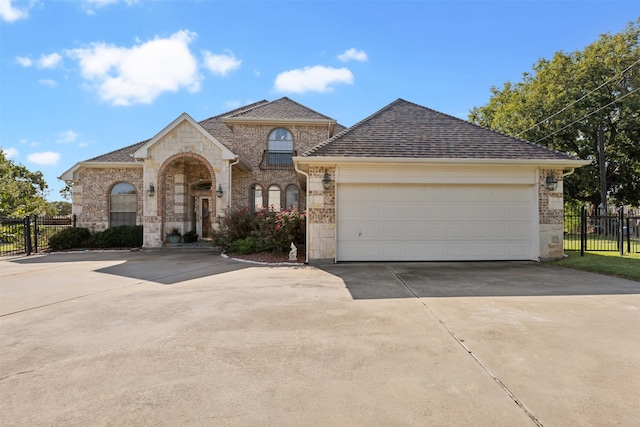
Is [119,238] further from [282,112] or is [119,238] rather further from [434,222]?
[434,222]

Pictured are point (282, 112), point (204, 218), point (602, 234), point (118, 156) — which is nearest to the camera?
point (602, 234)

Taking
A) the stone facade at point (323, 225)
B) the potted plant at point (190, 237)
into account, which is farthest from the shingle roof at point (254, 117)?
the stone facade at point (323, 225)

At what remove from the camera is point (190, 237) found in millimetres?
15852

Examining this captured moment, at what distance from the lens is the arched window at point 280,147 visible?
1741 centimetres

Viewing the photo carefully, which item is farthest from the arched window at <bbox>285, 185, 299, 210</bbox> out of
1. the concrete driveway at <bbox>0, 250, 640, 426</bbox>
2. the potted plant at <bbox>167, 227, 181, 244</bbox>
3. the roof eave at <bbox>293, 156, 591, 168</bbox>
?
the concrete driveway at <bbox>0, 250, 640, 426</bbox>

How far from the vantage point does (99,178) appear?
1664cm

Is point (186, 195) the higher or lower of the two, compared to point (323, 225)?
higher

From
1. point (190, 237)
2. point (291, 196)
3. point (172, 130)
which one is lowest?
point (190, 237)

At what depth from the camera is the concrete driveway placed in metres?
2.51

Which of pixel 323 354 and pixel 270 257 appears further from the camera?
pixel 270 257

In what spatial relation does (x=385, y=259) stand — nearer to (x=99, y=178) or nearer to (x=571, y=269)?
(x=571, y=269)

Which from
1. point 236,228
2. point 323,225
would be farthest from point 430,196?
point 236,228

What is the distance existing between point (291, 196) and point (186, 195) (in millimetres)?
5242

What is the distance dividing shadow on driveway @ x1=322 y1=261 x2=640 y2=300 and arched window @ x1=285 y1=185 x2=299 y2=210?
839 cm
